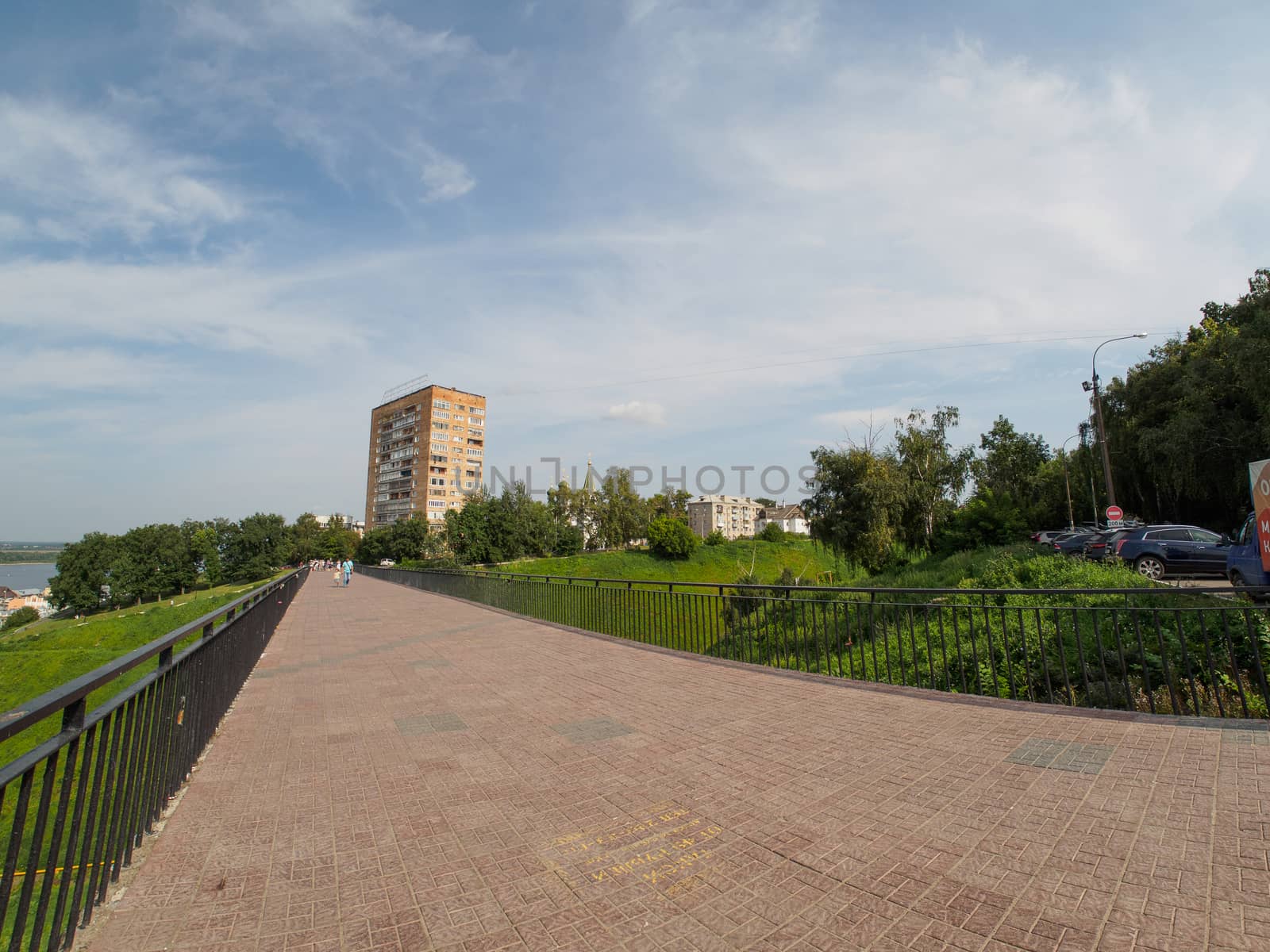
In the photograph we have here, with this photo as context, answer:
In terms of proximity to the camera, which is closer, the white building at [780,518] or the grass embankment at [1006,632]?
the grass embankment at [1006,632]

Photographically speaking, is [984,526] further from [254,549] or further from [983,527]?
[254,549]

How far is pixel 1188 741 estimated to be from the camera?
4.04 metres

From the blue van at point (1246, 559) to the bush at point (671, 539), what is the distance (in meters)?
51.2

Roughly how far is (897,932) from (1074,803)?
1.65 metres

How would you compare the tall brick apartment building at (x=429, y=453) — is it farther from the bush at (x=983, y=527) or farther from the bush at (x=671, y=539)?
the bush at (x=983, y=527)

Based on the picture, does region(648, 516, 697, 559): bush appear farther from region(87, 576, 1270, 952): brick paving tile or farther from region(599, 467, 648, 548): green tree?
region(87, 576, 1270, 952): brick paving tile

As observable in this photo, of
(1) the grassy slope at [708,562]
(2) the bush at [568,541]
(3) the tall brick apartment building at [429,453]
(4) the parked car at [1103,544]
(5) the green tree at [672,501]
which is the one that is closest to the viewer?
(4) the parked car at [1103,544]

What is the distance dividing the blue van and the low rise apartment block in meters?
122

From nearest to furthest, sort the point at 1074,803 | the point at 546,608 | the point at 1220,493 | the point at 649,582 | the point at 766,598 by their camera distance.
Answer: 1. the point at 1074,803
2. the point at 766,598
3. the point at 649,582
4. the point at 546,608
5. the point at 1220,493

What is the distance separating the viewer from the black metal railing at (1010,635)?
541cm

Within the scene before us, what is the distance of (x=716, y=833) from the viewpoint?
3084mm

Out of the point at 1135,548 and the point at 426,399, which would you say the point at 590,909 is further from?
the point at 426,399

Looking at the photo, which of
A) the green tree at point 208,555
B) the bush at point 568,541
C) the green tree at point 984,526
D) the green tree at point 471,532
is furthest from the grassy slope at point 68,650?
the green tree at point 208,555

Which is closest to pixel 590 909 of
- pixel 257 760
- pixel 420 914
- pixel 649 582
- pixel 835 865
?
pixel 420 914
